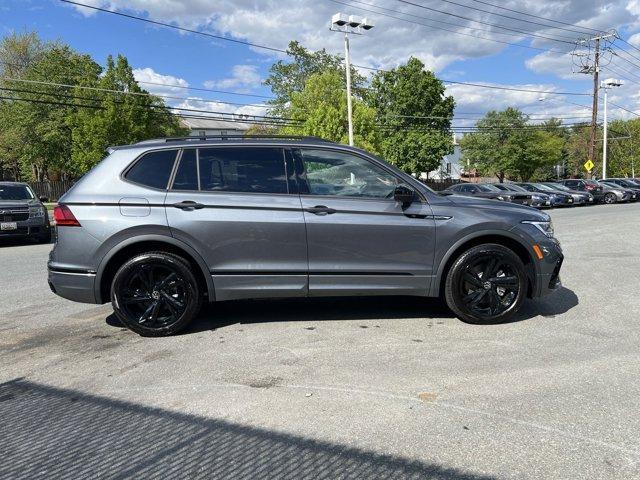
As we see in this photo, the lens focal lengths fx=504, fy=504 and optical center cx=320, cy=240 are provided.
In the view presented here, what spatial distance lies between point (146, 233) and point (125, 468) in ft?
8.02

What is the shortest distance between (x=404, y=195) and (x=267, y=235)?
1.35m

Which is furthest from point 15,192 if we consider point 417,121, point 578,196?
point 417,121

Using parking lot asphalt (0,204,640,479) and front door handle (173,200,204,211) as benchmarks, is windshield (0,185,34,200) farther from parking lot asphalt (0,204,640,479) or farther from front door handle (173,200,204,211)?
front door handle (173,200,204,211)

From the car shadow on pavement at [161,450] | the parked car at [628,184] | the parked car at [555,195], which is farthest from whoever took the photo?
the parked car at [628,184]

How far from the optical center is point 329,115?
3653cm

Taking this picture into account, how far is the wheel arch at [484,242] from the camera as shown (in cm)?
490

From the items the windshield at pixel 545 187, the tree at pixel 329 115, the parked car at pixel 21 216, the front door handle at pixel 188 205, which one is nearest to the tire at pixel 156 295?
the front door handle at pixel 188 205

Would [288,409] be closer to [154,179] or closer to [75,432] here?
[75,432]

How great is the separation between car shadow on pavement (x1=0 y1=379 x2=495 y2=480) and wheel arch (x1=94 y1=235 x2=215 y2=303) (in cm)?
153

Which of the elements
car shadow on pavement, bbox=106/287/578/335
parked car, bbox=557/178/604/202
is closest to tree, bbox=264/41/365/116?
parked car, bbox=557/178/604/202

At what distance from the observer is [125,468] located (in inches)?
105

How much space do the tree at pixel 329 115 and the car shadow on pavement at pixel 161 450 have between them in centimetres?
3189

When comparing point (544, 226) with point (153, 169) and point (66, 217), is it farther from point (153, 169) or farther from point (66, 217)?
point (66, 217)

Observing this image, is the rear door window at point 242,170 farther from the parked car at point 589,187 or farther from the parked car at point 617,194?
the parked car at point 617,194
